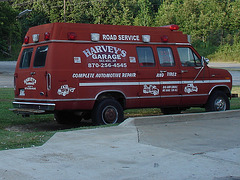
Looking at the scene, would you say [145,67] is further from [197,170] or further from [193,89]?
[197,170]

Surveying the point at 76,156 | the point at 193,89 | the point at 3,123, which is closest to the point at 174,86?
the point at 193,89

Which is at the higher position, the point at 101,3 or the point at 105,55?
the point at 101,3

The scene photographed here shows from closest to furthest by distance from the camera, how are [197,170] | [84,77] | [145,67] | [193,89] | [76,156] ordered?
1. [197,170]
2. [76,156]
3. [84,77]
4. [145,67]
5. [193,89]

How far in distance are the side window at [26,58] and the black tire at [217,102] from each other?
16.4 ft

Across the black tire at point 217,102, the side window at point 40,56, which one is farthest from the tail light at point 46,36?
Result: the black tire at point 217,102

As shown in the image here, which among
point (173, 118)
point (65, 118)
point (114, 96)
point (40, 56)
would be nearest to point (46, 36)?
point (40, 56)

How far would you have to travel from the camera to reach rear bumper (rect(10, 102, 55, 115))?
33.5 feet

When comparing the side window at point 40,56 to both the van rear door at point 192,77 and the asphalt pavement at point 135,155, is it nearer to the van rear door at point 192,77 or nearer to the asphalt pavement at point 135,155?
the asphalt pavement at point 135,155

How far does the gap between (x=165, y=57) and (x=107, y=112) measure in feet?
7.24

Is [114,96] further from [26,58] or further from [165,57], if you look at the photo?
[26,58]

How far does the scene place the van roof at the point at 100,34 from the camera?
10.4 m

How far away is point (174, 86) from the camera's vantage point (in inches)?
466

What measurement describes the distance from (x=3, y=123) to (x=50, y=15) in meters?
59.3

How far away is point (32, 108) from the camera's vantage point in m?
10.7
